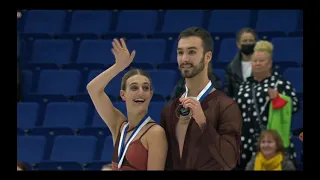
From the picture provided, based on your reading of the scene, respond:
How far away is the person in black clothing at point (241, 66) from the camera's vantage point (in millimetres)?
7105

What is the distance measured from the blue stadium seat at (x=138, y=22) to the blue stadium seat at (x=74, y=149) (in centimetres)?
239

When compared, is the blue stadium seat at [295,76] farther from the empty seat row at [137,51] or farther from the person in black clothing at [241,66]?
the person in black clothing at [241,66]

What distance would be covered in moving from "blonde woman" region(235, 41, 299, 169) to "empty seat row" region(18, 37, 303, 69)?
1893 millimetres

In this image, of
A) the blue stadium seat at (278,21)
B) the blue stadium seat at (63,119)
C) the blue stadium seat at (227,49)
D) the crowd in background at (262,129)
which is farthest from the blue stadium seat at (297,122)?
the blue stadium seat at (63,119)

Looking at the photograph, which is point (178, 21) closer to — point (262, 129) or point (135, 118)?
point (262, 129)

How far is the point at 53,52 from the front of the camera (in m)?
9.63

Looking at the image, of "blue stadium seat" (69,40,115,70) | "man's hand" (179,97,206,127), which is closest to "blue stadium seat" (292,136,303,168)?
"blue stadium seat" (69,40,115,70)

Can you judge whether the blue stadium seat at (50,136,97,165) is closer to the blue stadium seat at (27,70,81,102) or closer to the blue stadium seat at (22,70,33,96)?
the blue stadium seat at (27,70,81,102)

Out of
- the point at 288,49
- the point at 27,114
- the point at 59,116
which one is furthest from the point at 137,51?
the point at 288,49
